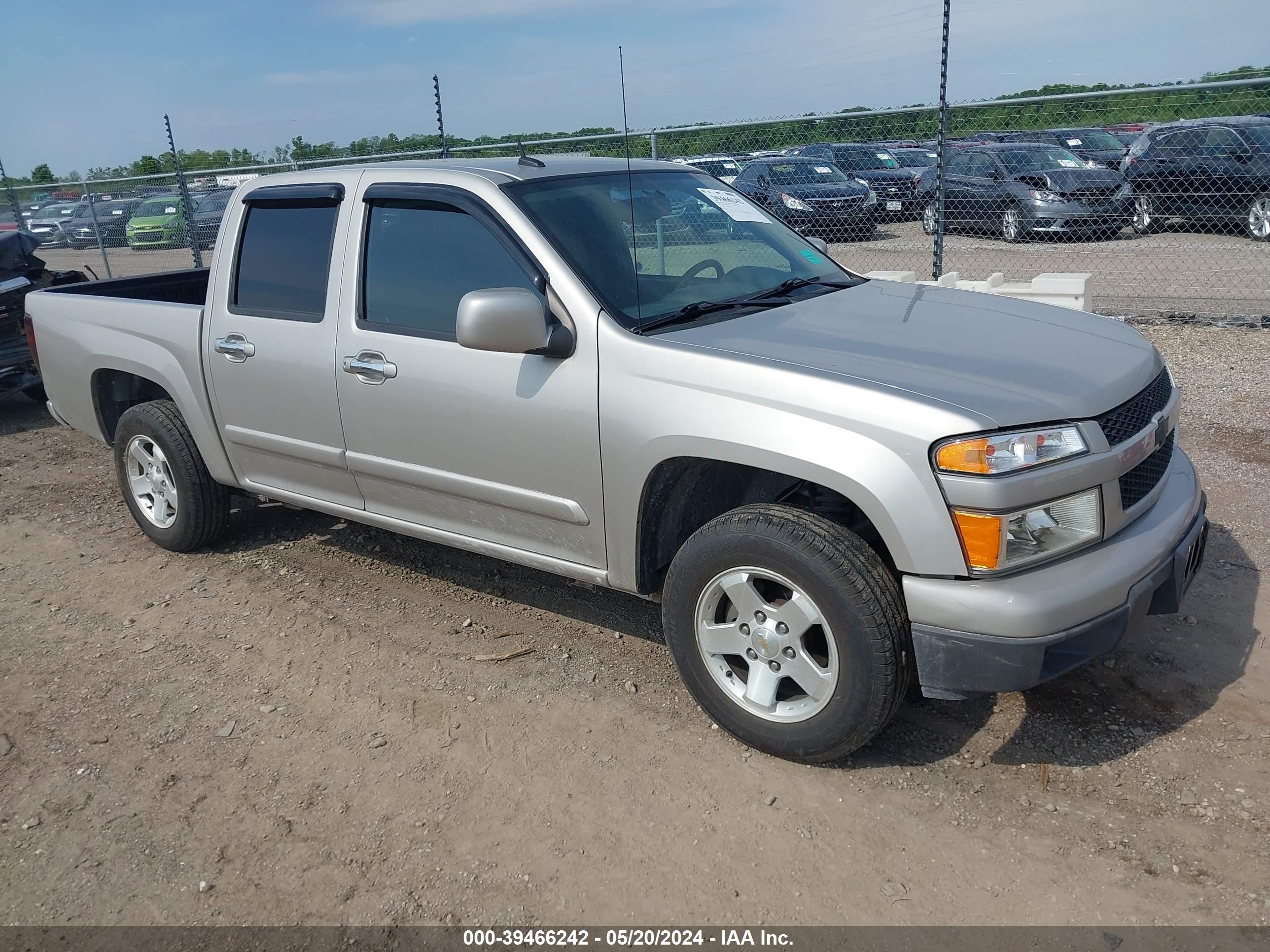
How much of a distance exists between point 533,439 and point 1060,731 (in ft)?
6.63

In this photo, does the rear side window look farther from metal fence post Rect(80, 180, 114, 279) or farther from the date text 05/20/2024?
metal fence post Rect(80, 180, 114, 279)

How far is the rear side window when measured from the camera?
411cm

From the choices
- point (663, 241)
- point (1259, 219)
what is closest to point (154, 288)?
point (663, 241)

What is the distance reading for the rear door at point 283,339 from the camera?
4.05 metres

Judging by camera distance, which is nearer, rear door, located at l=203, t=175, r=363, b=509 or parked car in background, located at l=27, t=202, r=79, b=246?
rear door, located at l=203, t=175, r=363, b=509

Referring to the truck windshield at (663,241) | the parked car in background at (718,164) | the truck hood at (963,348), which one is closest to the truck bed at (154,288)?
the truck windshield at (663,241)

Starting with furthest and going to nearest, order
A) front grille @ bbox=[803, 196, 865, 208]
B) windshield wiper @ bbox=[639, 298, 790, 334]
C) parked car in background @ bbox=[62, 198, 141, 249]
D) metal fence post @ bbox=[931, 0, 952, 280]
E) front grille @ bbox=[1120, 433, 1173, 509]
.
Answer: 1. parked car in background @ bbox=[62, 198, 141, 249]
2. front grille @ bbox=[803, 196, 865, 208]
3. metal fence post @ bbox=[931, 0, 952, 280]
4. windshield wiper @ bbox=[639, 298, 790, 334]
5. front grille @ bbox=[1120, 433, 1173, 509]

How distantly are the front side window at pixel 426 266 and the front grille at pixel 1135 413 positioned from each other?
6.33 feet

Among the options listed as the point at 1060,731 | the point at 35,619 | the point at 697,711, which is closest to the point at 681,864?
the point at 697,711

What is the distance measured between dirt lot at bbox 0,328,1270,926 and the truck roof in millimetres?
1846

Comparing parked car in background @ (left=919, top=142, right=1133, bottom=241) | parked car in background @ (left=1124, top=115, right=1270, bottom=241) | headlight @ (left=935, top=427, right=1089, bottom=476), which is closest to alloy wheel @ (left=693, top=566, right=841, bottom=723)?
headlight @ (left=935, top=427, right=1089, bottom=476)

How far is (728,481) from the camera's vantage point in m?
3.45

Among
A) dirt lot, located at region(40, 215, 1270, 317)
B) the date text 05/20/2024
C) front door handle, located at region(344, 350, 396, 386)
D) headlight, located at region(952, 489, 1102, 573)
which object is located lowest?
the date text 05/20/2024

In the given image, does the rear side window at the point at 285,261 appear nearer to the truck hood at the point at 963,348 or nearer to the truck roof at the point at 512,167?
the truck roof at the point at 512,167
